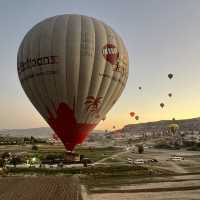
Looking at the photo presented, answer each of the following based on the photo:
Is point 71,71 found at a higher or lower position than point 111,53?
lower

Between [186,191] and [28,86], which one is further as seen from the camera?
[28,86]

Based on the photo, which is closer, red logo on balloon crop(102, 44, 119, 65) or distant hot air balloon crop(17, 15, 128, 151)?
distant hot air balloon crop(17, 15, 128, 151)

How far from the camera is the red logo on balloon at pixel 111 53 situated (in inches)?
1576

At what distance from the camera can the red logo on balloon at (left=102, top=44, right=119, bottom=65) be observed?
40.0 metres

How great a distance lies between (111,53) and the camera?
133 ft

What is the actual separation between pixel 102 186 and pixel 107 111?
8762 millimetres

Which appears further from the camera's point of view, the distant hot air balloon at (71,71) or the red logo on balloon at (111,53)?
the red logo on balloon at (111,53)

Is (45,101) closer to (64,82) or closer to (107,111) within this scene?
(64,82)

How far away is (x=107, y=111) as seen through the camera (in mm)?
42938

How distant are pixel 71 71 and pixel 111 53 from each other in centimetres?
516

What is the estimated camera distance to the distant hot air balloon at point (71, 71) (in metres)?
38.7

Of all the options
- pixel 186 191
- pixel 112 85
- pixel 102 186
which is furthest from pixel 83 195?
pixel 112 85

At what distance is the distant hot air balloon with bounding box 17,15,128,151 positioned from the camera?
38.7 meters

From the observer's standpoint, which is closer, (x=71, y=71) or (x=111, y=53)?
(x=71, y=71)
